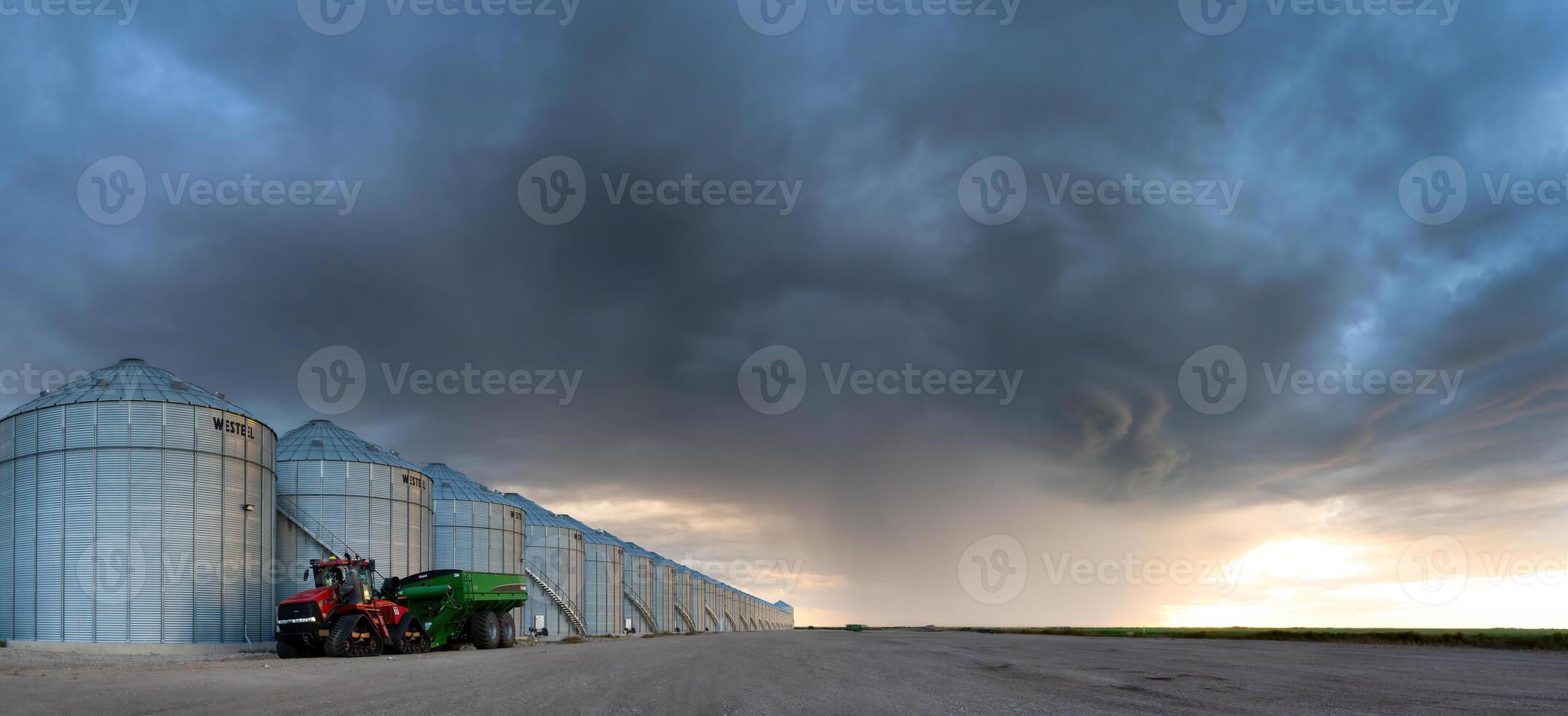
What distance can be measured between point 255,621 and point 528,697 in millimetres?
A: 31691

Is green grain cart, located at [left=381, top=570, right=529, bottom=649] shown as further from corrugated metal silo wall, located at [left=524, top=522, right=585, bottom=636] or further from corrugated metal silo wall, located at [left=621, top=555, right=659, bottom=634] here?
corrugated metal silo wall, located at [left=621, top=555, right=659, bottom=634]

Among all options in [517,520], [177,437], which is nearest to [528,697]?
[177,437]

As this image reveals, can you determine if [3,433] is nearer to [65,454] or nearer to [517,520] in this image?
[65,454]

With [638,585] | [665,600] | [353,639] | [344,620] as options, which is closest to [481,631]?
[353,639]

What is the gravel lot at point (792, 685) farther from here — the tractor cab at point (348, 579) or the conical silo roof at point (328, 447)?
the conical silo roof at point (328, 447)

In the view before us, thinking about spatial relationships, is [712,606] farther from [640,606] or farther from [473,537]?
[473,537]

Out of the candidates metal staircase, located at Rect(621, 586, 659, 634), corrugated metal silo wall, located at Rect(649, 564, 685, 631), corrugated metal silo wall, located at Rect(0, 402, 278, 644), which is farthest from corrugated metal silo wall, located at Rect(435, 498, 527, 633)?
corrugated metal silo wall, located at Rect(649, 564, 685, 631)

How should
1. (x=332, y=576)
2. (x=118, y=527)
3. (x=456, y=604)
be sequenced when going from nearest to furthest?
(x=332, y=576) → (x=118, y=527) → (x=456, y=604)

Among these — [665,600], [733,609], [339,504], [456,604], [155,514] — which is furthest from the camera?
[733,609]

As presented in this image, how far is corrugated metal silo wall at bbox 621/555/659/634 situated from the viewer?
10956 centimetres

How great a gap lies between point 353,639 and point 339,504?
57.2 ft

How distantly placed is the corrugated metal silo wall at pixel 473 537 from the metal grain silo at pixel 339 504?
504 inches

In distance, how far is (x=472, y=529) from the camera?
230 ft

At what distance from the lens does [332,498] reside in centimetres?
5059
